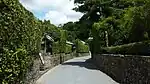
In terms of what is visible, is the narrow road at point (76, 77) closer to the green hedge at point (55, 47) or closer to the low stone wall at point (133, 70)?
the low stone wall at point (133, 70)

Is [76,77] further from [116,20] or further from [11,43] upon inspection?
[116,20]

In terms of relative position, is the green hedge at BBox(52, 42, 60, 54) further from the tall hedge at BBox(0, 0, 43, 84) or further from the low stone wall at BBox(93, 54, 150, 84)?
the tall hedge at BBox(0, 0, 43, 84)

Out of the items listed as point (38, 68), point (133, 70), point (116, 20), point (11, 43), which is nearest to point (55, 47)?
point (116, 20)

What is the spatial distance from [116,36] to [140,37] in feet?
43.2

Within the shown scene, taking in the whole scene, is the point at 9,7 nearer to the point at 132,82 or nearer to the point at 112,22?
the point at 132,82

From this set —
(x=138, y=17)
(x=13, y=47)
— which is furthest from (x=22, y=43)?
(x=138, y=17)

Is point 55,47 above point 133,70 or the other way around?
above

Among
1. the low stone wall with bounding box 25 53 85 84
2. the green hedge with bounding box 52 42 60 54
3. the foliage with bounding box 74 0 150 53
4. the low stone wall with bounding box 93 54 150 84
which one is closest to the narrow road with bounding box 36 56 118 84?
the low stone wall with bounding box 25 53 85 84

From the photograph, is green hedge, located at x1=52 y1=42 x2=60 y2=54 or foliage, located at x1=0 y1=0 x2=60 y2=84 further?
green hedge, located at x1=52 y1=42 x2=60 y2=54

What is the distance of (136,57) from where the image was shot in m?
12.1

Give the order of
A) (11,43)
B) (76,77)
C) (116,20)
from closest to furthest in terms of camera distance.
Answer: (11,43)
(76,77)
(116,20)

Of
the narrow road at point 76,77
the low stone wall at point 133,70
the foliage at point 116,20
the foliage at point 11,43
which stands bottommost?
the narrow road at point 76,77

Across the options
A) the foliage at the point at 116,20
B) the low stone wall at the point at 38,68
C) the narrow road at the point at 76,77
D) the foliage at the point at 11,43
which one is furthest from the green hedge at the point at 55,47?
the foliage at the point at 11,43

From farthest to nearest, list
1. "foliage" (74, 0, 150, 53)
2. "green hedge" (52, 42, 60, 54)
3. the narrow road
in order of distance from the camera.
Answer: "green hedge" (52, 42, 60, 54) < "foliage" (74, 0, 150, 53) < the narrow road
